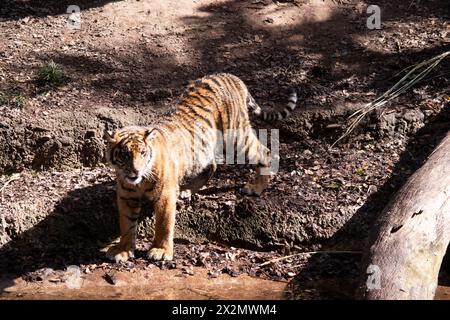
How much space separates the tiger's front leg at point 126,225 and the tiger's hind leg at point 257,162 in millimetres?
1118

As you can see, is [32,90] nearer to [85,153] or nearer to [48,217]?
[85,153]

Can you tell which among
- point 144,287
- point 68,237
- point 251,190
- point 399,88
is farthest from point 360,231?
point 68,237

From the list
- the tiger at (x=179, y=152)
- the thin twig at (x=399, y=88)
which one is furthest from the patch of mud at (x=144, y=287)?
the thin twig at (x=399, y=88)

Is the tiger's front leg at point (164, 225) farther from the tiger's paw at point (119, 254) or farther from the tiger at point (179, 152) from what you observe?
the tiger's paw at point (119, 254)

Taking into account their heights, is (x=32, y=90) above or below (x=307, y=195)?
above

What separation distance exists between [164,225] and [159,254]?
27 cm

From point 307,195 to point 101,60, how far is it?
2867 millimetres

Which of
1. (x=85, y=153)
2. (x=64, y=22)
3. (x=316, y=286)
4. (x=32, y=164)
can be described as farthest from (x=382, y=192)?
(x=64, y=22)

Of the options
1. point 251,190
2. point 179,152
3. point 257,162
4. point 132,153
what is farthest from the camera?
point 257,162

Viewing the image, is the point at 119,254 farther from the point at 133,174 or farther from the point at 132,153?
the point at 132,153

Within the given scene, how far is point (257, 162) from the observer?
22.3ft

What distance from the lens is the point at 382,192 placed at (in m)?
6.64

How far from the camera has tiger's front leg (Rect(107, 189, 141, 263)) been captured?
596 centimetres

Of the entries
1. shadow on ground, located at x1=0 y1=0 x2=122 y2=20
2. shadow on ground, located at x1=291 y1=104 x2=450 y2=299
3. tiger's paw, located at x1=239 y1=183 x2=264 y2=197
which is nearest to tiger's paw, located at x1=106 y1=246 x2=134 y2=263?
tiger's paw, located at x1=239 y1=183 x2=264 y2=197
